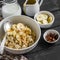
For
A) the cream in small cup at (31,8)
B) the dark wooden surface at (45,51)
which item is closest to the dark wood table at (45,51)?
the dark wooden surface at (45,51)

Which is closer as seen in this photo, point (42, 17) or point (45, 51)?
point (45, 51)

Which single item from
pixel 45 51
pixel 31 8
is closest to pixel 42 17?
pixel 31 8

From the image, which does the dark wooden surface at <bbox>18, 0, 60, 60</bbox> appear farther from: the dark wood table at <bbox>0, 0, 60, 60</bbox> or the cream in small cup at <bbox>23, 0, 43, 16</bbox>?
the cream in small cup at <bbox>23, 0, 43, 16</bbox>

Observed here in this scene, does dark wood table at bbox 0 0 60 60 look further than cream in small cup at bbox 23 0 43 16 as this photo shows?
No

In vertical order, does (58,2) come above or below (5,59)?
above

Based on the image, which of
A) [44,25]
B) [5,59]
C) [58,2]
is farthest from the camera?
[58,2]

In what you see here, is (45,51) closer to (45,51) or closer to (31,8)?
(45,51)

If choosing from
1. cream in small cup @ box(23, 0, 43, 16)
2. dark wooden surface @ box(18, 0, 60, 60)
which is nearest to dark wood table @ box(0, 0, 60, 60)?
dark wooden surface @ box(18, 0, 60, 60)

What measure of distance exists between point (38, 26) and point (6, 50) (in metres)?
0.17

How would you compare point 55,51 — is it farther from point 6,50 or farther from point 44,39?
point 6,50

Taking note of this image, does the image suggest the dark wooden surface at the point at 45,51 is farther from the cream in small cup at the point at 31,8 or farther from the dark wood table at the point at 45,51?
the cream in small cup at the point at 31,8

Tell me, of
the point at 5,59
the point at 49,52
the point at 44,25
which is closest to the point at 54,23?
the point at 44,25

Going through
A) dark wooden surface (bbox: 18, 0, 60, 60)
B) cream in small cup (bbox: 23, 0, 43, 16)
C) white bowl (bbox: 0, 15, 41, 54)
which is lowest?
dark wooden surface (bbox: 18, 0, 60, 60)

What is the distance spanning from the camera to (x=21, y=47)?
83cm
